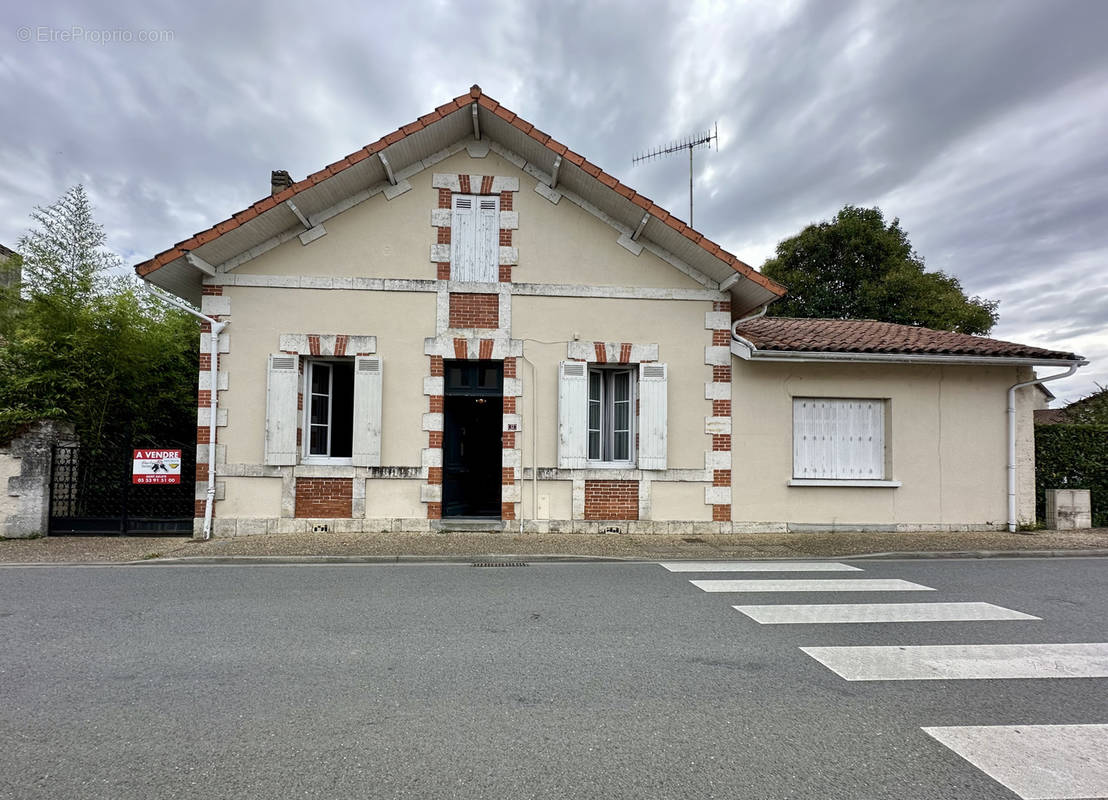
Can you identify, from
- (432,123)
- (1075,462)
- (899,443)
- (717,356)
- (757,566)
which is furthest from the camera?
(1075,462)

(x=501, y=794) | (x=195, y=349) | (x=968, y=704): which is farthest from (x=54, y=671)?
(x=195, y=349)

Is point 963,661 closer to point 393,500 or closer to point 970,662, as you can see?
point 970,662

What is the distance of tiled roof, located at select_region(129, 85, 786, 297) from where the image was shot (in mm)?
8883

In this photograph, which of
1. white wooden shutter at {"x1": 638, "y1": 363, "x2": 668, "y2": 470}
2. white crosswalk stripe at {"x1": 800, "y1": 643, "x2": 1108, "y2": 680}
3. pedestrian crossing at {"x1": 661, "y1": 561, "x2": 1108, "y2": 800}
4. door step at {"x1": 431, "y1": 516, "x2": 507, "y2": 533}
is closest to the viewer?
pedestrian crossing at {"x1": 661, "y1": 561, "x2": 1108, "y2": 800}

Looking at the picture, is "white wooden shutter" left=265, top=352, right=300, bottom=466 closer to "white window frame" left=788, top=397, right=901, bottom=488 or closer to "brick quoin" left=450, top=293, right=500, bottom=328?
"brick quoin" left=450, top=293, right=500, bottom=328

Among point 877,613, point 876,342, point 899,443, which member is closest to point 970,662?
point 877,613

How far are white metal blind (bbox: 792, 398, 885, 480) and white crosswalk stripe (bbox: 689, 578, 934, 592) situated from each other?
3.91 m

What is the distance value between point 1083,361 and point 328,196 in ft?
42.2

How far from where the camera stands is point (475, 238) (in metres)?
10.0

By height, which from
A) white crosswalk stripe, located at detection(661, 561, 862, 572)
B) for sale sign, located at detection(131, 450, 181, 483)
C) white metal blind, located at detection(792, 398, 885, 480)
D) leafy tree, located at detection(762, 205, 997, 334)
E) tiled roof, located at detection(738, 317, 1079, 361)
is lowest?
white crosswalk stripe, located at detection(661, 561, 862, 572)

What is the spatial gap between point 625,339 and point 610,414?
1.37 m

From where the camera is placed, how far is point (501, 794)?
2488 millimetres

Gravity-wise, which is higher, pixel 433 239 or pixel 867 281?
pixel 867 281

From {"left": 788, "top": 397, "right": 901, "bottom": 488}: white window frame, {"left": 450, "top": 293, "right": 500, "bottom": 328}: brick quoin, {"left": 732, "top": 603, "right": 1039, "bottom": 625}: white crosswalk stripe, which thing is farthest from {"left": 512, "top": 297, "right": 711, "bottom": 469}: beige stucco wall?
{"left": 732, "top": 603, "right": 1039, "bottom": 625}: white crosswalk stripe
